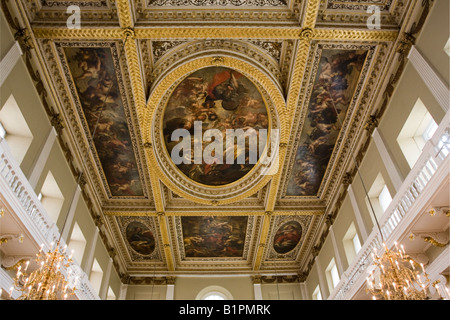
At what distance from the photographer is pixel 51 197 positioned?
1038 centimetres

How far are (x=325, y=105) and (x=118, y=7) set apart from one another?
671cm

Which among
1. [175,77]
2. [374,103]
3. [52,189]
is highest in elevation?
[175,77]

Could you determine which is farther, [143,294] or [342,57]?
[143,294]

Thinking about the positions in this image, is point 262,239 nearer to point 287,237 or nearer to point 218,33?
point 287,237

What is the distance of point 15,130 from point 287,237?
1229 centimetres

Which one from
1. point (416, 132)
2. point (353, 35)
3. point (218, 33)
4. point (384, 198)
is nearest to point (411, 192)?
point (416, 132)

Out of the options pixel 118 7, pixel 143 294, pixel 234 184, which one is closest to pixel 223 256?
pixel 143 294

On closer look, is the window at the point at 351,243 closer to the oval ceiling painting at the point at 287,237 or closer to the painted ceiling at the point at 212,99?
the painted ceiling at the point at 212,99

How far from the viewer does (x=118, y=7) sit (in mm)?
8102

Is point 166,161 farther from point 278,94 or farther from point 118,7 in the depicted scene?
point 118,7

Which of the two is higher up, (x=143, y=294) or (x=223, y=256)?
(x=223, y=256)

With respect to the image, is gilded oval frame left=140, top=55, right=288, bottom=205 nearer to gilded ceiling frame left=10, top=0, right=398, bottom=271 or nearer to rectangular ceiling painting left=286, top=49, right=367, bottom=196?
gilded ceiling frame left=10, top=0, right=398, bottom=271
